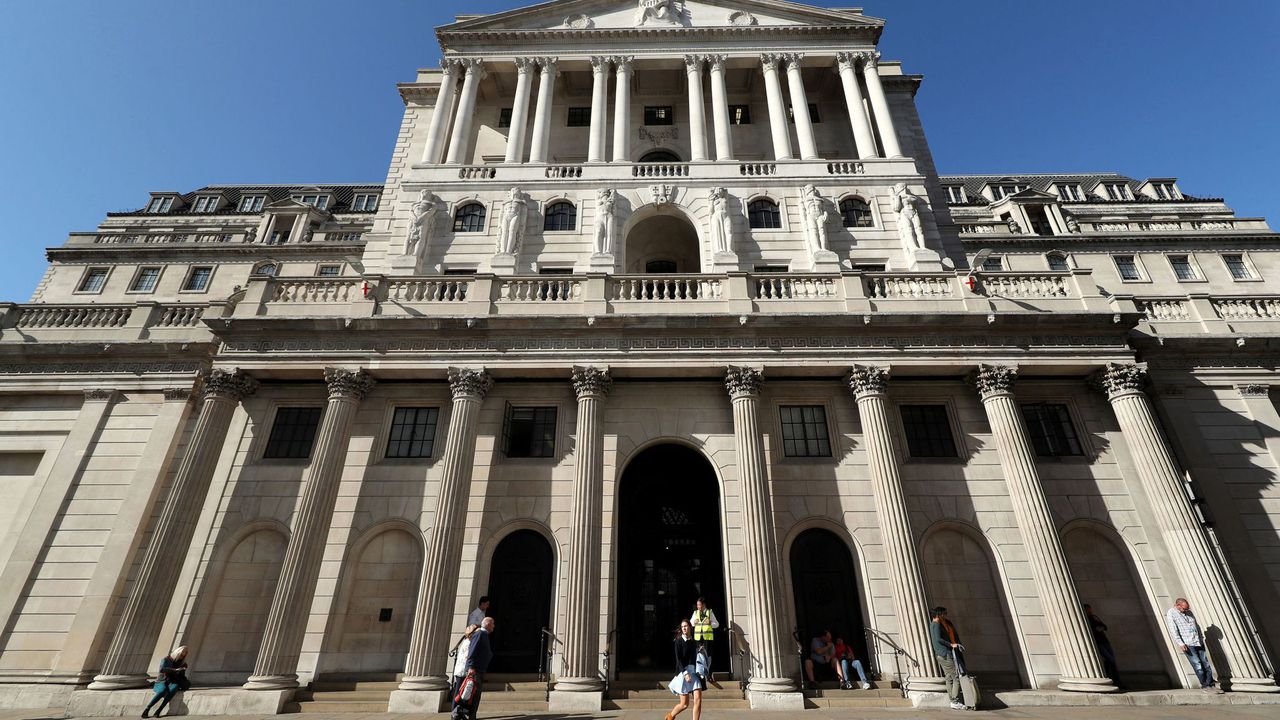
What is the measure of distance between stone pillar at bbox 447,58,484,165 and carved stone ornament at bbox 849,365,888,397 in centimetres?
1798

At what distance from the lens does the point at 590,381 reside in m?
15.4

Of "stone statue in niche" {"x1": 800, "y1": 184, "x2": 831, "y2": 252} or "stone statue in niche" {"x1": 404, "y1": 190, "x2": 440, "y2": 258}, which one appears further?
"stone statue in niche" {"x1": 404, "y1": 190, "x2": 440, "y2": 258}

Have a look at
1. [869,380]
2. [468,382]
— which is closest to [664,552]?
[468,382]

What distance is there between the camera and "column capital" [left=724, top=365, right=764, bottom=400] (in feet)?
50.0

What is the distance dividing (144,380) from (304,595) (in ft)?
32.4

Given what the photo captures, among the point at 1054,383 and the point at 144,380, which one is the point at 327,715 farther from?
the point at 1054,383

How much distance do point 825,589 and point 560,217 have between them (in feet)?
52.3

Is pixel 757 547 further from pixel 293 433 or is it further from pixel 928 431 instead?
pixel 293 433

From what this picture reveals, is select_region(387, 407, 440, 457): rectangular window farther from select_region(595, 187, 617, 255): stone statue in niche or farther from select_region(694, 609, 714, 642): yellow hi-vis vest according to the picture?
select_region(694, 609, 714, 642): yellow hi-vis vest

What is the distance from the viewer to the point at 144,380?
56.9 feet

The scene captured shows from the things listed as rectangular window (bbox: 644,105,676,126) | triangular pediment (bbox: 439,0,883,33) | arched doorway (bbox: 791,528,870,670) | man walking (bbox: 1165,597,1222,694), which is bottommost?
man walking (bbox: 1165,597,1222,694)

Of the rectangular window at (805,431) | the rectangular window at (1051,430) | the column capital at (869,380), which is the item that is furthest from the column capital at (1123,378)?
the rectangular window at (805,431)

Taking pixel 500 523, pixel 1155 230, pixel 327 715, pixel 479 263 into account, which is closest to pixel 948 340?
pixel 500 523

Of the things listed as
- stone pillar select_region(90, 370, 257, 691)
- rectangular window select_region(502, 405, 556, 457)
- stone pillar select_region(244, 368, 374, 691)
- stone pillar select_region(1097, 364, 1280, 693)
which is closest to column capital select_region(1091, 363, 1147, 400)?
stone pillar select_region(1097, 364, 1280, 693)
